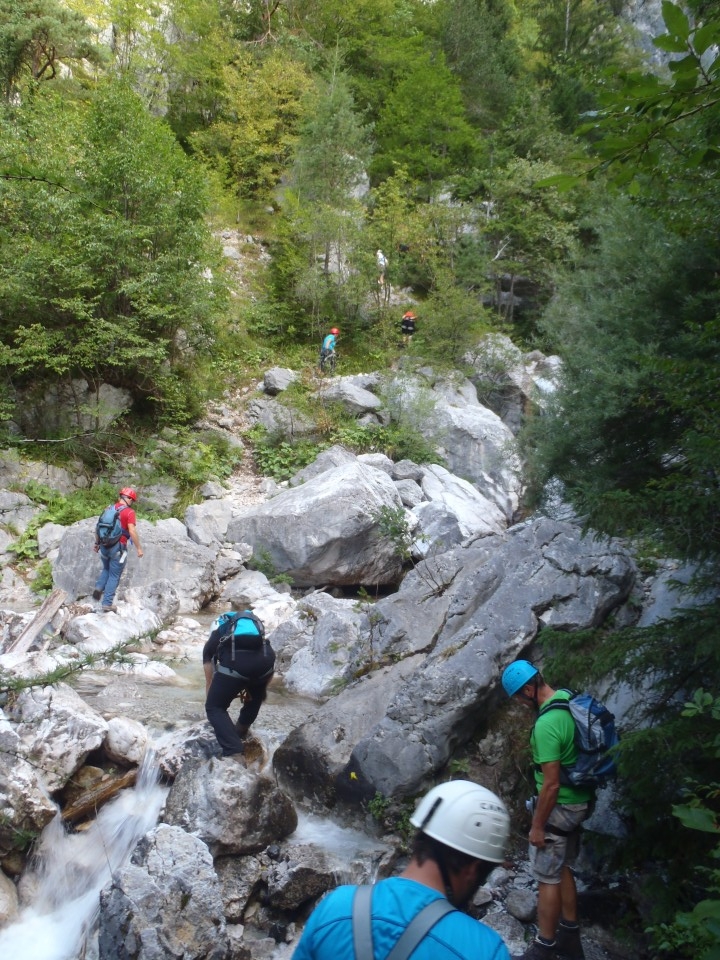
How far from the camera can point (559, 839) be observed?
3.97 metres

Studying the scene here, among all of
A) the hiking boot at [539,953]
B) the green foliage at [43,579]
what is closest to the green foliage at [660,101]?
the hiking boot at [539,953]

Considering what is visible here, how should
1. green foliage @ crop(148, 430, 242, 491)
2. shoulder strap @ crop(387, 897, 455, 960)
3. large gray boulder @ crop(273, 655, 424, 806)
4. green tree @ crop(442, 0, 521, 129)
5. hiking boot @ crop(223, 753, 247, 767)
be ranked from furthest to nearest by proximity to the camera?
green tree @ crop(442, 0, 521, 129)
green foliage @ crop(148, 430, 242, 491)
large gray boulder @ crop(273, 655, 424, 806)
hiking boot @ crop(223, 753, 247, 767)
shoulder strap @ crop(387, 897, 455, 960)

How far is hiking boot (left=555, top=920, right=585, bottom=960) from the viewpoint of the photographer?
4.01m

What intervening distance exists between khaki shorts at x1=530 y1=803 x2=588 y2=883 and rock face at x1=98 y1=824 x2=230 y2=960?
1.92m

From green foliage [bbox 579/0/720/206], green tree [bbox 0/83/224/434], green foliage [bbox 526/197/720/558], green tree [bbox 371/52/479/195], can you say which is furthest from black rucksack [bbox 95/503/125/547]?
green tree [bbox 371/52/479/195]

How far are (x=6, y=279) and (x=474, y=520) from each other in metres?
10.0

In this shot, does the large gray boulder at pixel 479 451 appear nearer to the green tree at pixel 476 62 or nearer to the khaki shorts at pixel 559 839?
the khaki shorts at pixel 559 839

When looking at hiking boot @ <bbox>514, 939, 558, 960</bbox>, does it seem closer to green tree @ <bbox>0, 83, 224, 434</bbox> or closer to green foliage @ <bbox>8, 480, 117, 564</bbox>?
green foliage @ <bbox>8, 480, 117, 564</bbox>

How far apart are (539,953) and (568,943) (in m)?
0.23

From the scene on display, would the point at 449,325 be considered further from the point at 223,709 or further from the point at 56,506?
the point at 223,709

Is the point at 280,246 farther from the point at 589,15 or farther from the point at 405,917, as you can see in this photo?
the point at 405,917

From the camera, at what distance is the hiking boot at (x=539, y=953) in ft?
12.8

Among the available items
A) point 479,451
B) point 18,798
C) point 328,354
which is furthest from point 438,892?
point 328,354

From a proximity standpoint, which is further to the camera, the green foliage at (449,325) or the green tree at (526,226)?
the green tree at (526,226)
